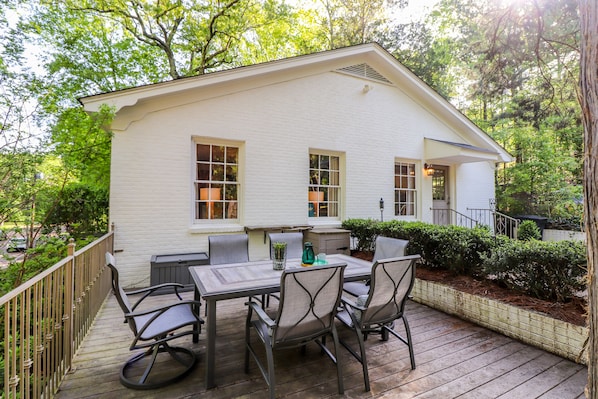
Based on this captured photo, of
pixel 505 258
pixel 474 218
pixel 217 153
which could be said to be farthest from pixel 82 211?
pixel 474 218

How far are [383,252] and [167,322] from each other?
2.56 m

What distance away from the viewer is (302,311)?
1.99 metres

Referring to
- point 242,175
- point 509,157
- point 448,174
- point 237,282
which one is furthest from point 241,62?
point 237,282

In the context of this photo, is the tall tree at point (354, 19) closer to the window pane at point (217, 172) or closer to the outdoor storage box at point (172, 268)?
the window pane at point (217, 172)

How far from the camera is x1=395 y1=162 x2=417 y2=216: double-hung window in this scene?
7453 millimetres

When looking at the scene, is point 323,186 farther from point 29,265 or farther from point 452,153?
point 29,265

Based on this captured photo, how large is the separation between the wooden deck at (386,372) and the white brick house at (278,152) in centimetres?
240

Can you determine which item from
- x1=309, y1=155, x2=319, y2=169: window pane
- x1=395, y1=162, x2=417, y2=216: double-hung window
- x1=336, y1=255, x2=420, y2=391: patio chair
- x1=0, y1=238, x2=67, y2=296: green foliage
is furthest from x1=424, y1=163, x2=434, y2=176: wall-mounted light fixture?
x1=0, y1=238, x2=67, y2=296: green foliage

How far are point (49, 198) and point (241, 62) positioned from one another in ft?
32.3

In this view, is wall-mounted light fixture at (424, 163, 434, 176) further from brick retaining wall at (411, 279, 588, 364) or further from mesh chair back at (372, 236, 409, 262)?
mesh chair back at (372, 236, 409, 262)

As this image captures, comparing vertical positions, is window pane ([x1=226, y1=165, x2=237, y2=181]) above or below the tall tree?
below

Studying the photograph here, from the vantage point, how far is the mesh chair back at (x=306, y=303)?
6.22 feet

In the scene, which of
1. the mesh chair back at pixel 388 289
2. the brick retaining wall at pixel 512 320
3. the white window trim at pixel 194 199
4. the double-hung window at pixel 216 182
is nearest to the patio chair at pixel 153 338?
the mesh chair back at pixel 388 289

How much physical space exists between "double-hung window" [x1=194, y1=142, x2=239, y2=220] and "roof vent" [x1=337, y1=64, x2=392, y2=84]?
3.58 metres
